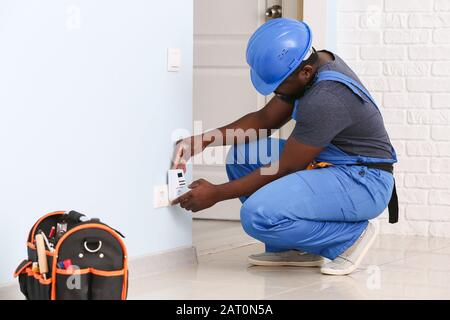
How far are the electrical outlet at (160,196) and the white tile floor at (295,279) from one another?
27 cm

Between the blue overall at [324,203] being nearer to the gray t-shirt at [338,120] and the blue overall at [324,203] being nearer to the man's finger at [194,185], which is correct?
the gray t-shirt at [338,120]

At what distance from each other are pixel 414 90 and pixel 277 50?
5.47 feet

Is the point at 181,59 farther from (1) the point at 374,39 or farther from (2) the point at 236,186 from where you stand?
(1) the point at 374,39

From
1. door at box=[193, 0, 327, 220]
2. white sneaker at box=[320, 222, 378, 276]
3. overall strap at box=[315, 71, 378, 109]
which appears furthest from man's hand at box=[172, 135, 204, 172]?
door at box=[193, 0, 327, 220]

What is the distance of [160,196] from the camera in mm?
3529

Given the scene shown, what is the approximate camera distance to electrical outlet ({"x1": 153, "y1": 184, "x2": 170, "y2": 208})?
3.50 m

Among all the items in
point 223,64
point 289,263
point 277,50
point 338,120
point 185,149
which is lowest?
point 289,263

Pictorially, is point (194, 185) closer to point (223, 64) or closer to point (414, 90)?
point (223, 64)

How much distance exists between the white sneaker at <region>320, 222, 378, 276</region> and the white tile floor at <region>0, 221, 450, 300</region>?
0.04 m

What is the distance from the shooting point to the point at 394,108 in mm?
4875

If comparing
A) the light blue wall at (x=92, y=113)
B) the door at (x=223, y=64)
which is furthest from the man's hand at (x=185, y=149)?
the door at (x=223, y=64)

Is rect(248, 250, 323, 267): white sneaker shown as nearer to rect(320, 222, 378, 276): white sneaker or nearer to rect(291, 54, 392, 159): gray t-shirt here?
rect(320, 222, 378, 276): white sneaker

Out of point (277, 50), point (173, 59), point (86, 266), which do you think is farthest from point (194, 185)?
point (86, 266)

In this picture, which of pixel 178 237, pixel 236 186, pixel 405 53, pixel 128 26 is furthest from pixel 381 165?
pixel 405 53
